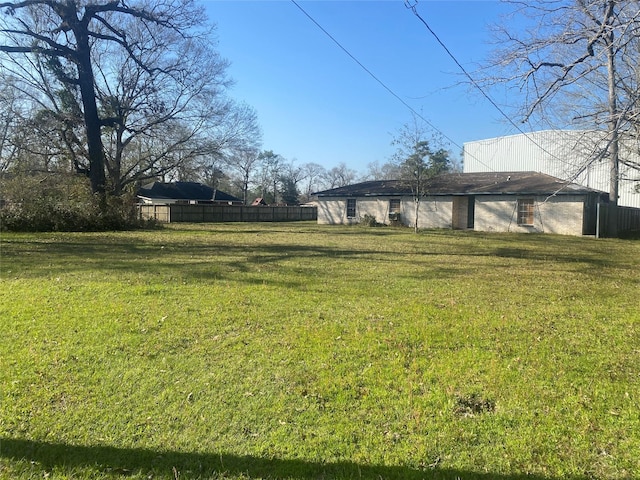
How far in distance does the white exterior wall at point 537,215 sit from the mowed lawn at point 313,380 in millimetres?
17547

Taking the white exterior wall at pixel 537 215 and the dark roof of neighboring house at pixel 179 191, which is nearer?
the white exterior wall at pixel 537 215

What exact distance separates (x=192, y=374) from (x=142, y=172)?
25939mm

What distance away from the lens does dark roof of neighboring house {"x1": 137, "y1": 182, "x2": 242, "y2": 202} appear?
49266 mm

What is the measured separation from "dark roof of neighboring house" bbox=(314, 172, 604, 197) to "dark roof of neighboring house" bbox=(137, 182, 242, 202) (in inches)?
941

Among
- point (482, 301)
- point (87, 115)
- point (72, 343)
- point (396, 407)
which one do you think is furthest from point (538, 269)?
point (87, 115)

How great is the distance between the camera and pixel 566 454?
2760 mm

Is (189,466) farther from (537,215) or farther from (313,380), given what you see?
(537,215)

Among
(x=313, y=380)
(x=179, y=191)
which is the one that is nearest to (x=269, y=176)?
(x=179, y=191)

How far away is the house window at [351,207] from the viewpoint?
32.3 meters

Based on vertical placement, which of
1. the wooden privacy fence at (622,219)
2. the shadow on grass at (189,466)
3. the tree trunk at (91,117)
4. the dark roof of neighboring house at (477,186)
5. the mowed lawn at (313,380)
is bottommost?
the shadow on grass at (189,466)

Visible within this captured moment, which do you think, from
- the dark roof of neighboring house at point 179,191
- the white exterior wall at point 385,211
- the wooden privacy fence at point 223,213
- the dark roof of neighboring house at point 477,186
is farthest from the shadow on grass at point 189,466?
the dark roof of neighboring house at point 179,191

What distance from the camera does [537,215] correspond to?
2472cm

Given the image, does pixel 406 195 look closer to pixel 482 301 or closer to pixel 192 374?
pixel 482 301

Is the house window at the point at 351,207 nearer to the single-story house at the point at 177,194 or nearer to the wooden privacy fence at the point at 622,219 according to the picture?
the wooden privacy fence at the point at 622,219
